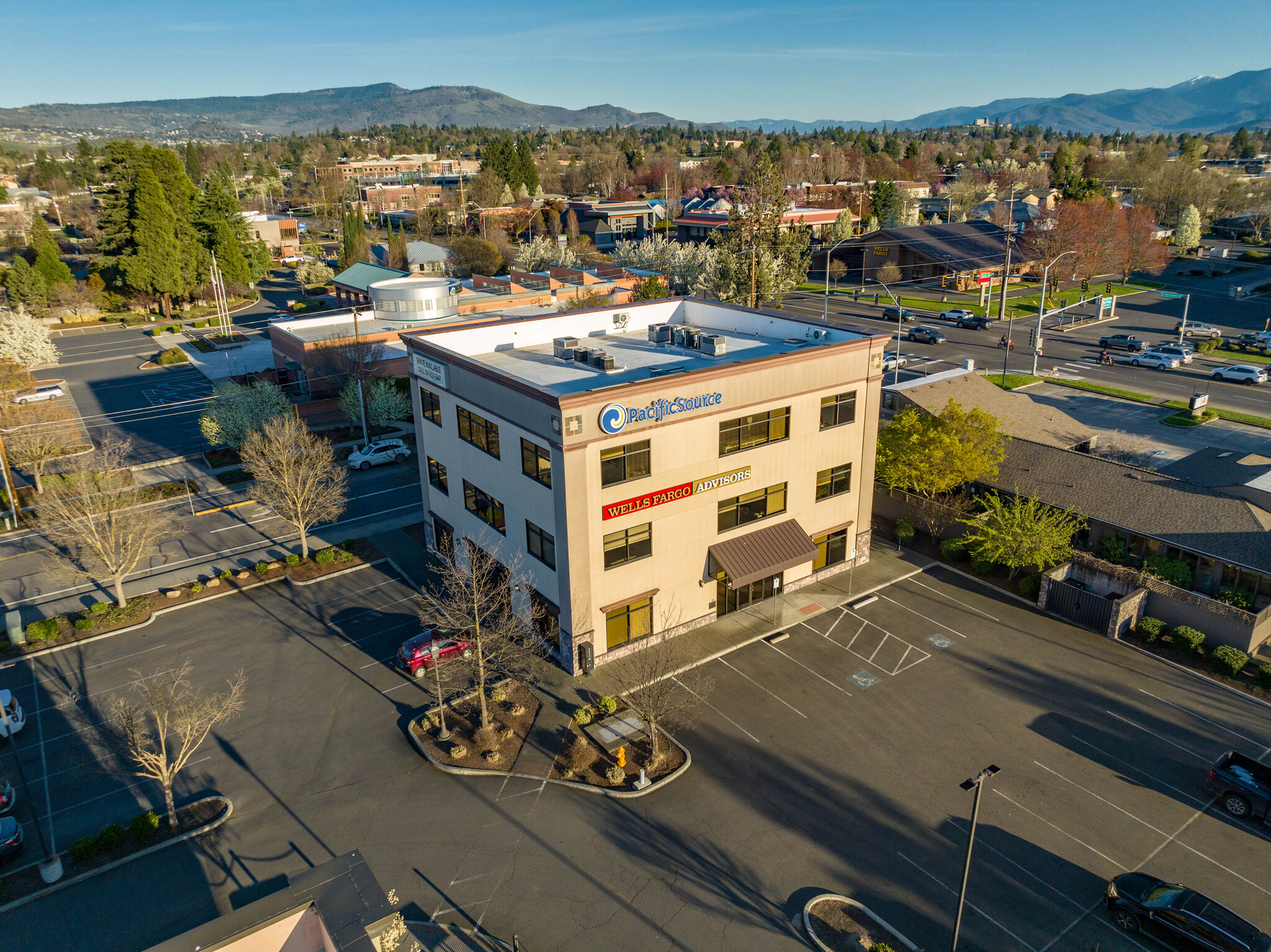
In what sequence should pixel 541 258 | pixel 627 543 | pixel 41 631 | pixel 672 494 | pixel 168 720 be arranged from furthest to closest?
pixel 541 258
pixel 41 631
pixel 672 494
pixel 627 543
pixel 168 720

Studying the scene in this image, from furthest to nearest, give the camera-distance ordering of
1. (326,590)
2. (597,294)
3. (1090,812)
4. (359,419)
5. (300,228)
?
(300,228) → (597,294) → (359,419) → (326,590) → (1090,812)

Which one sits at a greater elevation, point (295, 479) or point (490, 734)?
point (295, 479)

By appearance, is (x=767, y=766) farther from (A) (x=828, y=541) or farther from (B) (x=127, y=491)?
(B) (x=127, y=491)

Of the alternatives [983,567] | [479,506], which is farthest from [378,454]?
[983,567]

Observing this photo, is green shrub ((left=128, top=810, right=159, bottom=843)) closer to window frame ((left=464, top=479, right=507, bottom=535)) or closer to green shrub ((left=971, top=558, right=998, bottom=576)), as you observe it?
window frame ((left=464, top=479, right=507, bottom=535))

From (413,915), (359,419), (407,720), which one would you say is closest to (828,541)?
(407,720)

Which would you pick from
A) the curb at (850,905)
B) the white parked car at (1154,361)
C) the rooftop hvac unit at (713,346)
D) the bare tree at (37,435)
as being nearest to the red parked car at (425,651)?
the curb at (850,905)

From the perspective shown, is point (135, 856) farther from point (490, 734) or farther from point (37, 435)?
point (37, 435)
